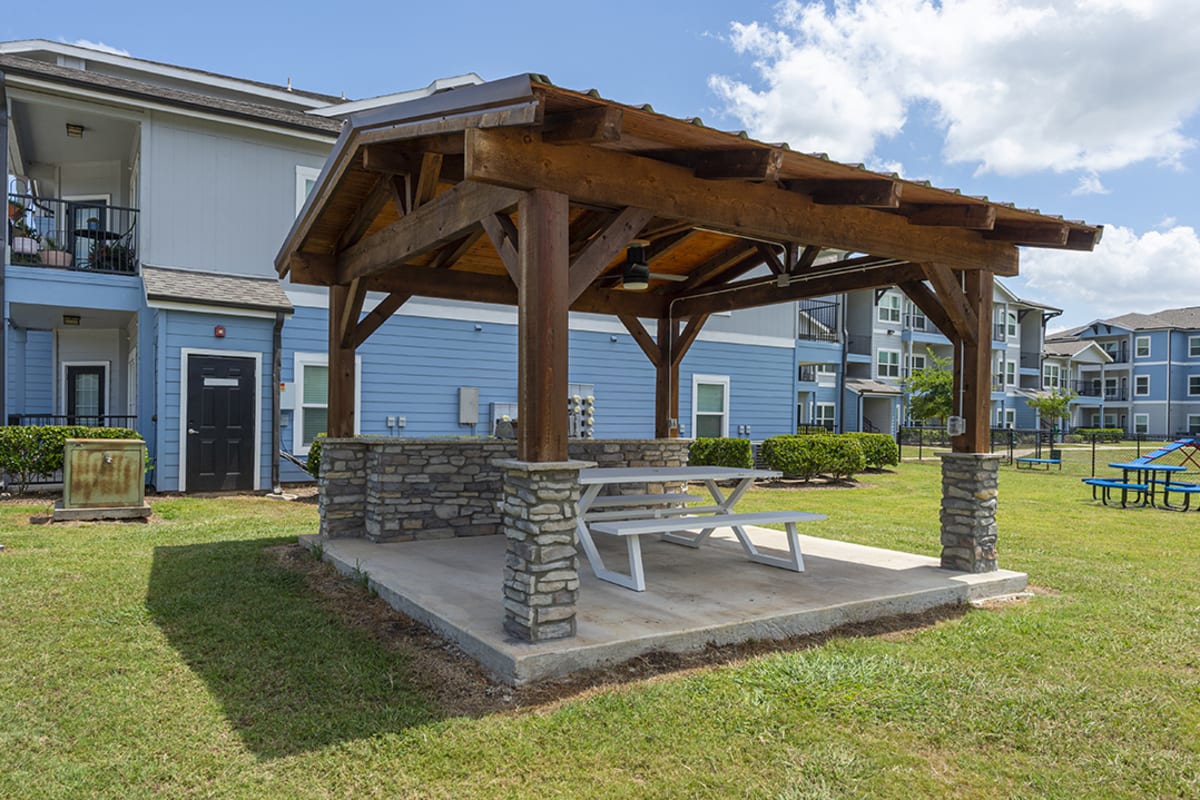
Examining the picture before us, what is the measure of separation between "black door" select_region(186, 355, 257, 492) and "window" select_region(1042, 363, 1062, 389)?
45.7 meters

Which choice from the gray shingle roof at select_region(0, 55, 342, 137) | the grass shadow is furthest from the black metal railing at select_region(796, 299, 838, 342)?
the grass shadow

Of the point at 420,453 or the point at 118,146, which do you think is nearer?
the point at 420,453

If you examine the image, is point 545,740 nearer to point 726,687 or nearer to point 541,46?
point 726,687

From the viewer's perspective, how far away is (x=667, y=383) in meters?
9.92

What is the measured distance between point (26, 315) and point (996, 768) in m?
14.7

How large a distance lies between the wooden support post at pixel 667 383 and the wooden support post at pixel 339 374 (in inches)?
149

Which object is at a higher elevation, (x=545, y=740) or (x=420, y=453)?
(x=420, y=453)

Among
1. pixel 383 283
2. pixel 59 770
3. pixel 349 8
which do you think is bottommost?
pixel 59 770

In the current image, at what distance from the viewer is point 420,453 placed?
7.76m

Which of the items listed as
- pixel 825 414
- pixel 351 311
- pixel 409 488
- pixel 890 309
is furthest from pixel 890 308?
pixel 351 311

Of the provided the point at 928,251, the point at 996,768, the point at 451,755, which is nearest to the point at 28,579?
the point at 451,755

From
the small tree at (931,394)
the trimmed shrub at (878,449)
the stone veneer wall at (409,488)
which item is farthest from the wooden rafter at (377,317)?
the small tree at (931,394)

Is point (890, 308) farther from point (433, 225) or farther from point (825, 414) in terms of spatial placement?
point (433, 225)

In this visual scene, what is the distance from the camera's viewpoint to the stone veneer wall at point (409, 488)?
758cm
